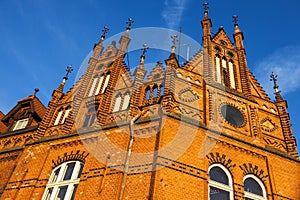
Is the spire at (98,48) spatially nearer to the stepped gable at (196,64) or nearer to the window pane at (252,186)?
the stepped gable at (196,64)

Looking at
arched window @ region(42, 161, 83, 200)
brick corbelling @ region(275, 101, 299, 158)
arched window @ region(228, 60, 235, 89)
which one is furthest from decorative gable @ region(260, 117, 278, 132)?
arched window @ region(42, 161, 83, 200)

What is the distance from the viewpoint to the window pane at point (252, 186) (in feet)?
39.7

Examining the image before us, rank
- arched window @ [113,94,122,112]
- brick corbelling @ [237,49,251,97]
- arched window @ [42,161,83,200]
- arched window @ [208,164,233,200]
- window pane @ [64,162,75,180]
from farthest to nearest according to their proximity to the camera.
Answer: brick corbelling @ [237,49,251,97]
arched window @ [113,94,122,112]
window pane @ [64,162,75,180]
arched window @ [42,161,83,200]
arched window @ [208,164,233,200]

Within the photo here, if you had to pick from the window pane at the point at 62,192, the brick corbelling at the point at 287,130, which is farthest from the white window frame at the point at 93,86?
the brick corbelling at the point at 287,130

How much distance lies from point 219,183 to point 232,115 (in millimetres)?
3744

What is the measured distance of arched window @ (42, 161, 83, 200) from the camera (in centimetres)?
1207

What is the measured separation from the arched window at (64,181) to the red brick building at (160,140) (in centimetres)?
4

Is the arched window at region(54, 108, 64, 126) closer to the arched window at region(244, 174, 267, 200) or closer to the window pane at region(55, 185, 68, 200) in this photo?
the window pane at region(55, 185, 68, 200)

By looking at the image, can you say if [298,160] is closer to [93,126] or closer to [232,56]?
[232,56]

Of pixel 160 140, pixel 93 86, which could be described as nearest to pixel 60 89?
pixel 93 86

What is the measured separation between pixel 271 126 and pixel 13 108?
14864 mm

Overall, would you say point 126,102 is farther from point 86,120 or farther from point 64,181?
point 64,181

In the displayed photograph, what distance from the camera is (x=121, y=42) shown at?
17.6 m

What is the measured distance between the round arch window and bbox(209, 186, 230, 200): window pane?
11.2 ft
